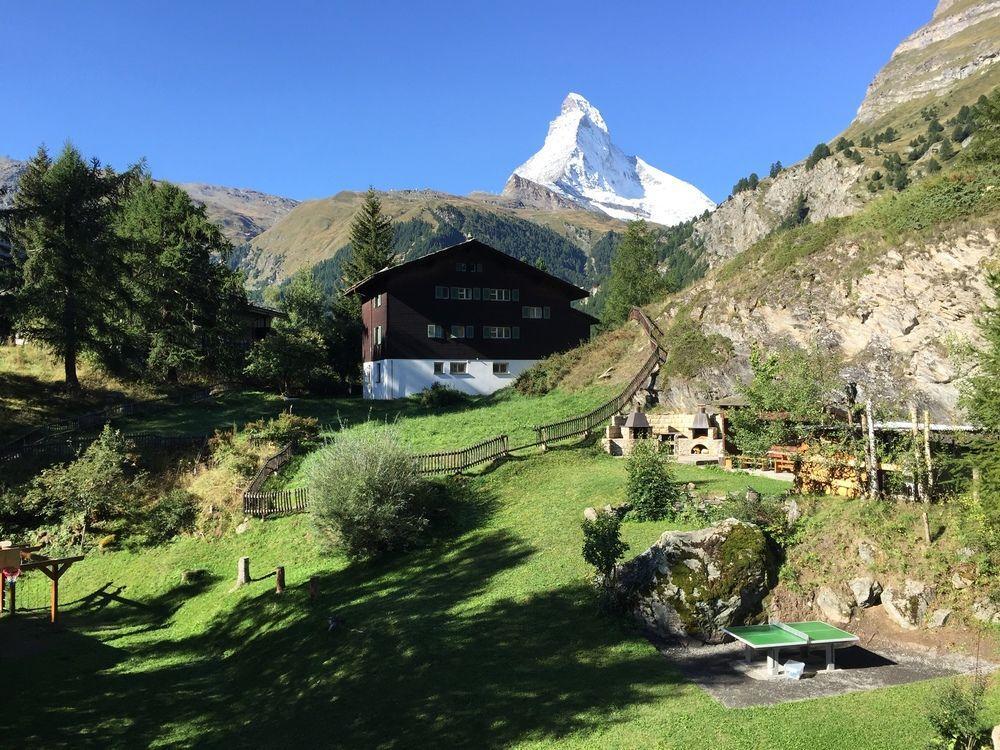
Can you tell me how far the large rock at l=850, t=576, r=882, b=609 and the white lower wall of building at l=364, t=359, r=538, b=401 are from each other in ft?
110

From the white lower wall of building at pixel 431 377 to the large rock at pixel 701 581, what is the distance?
32.0m

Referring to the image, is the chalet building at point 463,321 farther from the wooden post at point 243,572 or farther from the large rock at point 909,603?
the large rock at point 909,603

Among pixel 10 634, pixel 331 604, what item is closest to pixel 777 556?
pixel 331 604

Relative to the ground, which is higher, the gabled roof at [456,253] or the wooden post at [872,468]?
the gabled roof at [456,253]

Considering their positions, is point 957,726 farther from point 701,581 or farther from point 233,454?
point 233,454

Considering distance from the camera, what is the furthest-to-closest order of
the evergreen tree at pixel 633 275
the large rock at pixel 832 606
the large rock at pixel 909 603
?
the evergreen tree at pixel 633 275 < the large rock at pixel 832 606 < the large rock at pixel 909 603

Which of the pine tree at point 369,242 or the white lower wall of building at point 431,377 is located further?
the pine tree at point 369,242

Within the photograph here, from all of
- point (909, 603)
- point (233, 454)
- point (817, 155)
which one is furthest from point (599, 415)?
point (817, 155)

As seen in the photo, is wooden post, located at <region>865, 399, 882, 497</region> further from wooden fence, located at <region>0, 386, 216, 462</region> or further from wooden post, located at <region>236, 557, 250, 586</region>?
wooden fence, located at <region>0, 386, 216, 462</region>

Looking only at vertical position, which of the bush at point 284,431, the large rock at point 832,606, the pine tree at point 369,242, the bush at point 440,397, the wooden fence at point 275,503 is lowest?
the large rock at point 832,606

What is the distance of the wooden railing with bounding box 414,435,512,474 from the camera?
25375 mm

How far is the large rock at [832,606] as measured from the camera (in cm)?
1337

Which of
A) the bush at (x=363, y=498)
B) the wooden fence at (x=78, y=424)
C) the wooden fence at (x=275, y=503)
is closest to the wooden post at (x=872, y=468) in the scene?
the bush at (x=363, y=498)

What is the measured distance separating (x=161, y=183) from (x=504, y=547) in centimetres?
4799
